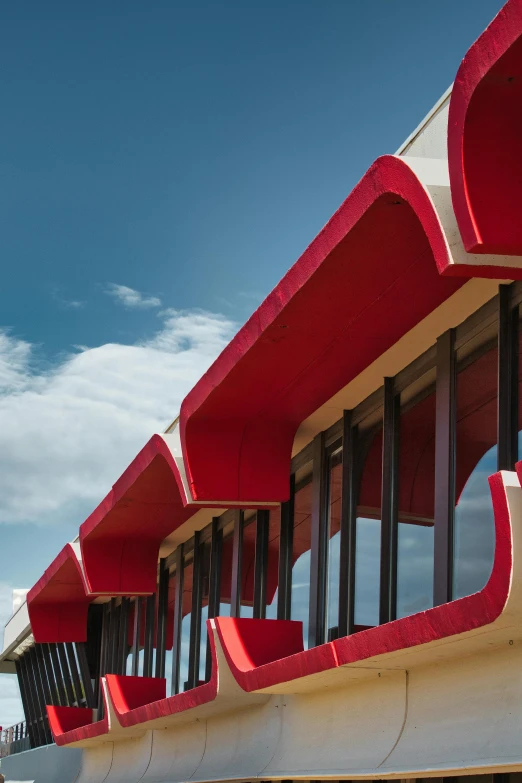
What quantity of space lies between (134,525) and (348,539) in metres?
7.03

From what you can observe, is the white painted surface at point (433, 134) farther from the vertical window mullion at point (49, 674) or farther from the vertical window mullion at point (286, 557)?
the vertical window mullion at point (49, 674)

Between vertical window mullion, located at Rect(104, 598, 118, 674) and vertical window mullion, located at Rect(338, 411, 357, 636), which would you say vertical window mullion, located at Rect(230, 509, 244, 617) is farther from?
vertical window mullion, located at Rect(104, 598, 118, 674)

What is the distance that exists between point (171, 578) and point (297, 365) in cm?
1003

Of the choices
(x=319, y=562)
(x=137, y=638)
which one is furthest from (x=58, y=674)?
(x=319, y=562)

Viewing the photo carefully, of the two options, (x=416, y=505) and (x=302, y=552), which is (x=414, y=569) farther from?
(x=302, y=552)

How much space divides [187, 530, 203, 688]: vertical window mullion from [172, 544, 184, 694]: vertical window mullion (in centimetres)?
54

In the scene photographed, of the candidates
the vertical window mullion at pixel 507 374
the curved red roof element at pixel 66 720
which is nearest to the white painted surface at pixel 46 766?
the curved red roof element at pixel 66 720

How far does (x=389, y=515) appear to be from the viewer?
12266 mm

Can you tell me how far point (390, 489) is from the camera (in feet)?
40.2

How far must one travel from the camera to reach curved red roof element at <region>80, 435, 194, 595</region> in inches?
659

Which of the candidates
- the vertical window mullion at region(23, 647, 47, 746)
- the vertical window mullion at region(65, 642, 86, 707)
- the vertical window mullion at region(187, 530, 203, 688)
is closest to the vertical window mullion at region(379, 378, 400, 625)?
the vertical window mullion at region(187, 530, 203, 688)

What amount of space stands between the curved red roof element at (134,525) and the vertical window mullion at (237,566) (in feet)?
2.99

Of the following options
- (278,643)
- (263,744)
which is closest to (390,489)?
(278,643)

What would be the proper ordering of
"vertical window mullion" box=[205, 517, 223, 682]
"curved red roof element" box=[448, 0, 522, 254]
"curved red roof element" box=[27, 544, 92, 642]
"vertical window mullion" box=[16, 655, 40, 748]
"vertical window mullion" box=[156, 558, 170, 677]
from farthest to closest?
"vertical window mullion" box=[16, 655, 40, 748] → "curved red roof element" box=[27, 544, 92, 642] → "vertical window mullion" box=[156, 558, 170, 677] → "vertical window mullion" box=[205, 517, 223, 682] → "curved red roof element" box=[448, 0, 522, 254]
